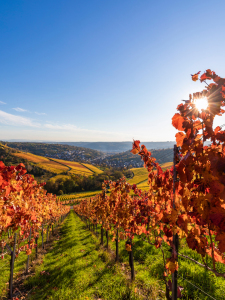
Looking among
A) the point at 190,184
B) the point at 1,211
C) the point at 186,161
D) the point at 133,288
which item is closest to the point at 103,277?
the point at 133,288

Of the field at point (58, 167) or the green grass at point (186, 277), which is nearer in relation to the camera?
the green grass at point (186, 277)

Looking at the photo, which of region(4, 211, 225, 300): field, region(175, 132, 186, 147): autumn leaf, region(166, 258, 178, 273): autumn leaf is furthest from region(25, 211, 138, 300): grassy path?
region(175, 132, 186, 147): autumn leaf

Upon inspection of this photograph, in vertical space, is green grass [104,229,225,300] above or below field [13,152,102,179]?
above

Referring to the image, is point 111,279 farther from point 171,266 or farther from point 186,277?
point 171,266

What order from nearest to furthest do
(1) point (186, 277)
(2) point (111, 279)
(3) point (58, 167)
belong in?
(1) point (186, 277) → (2) point (111, 279) → (3) point (58, 167)

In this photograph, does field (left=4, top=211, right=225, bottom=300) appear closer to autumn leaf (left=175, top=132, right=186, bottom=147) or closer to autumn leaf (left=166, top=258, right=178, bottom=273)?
autumn leaf (left=166, top=258, right=178, bottom=273)

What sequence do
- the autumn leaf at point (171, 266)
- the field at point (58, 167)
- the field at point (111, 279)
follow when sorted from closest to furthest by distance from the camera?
1. the autumn leaf at point (171, 266)
2. the field at point (111, 279)
3. the field at point (58, 167)

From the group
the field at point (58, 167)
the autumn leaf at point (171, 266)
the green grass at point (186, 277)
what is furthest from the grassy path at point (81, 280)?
the field at point (58, 167)

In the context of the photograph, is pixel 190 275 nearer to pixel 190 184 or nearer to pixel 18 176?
pixel 190 184

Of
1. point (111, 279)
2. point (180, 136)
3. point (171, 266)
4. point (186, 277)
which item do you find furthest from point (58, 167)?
point (180, 136)

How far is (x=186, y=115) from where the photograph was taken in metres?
1.61

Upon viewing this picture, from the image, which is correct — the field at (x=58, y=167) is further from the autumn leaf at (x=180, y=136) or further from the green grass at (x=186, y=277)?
the autumn leaf at (x=180, y=136)

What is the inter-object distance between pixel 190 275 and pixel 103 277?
329cm

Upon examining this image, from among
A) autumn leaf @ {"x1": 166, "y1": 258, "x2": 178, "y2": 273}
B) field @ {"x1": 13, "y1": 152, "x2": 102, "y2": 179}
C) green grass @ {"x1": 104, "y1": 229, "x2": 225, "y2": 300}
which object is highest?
autumn leaf @ {"x1": 166, "y1": 258, "x2": 178, "y2": 273}
